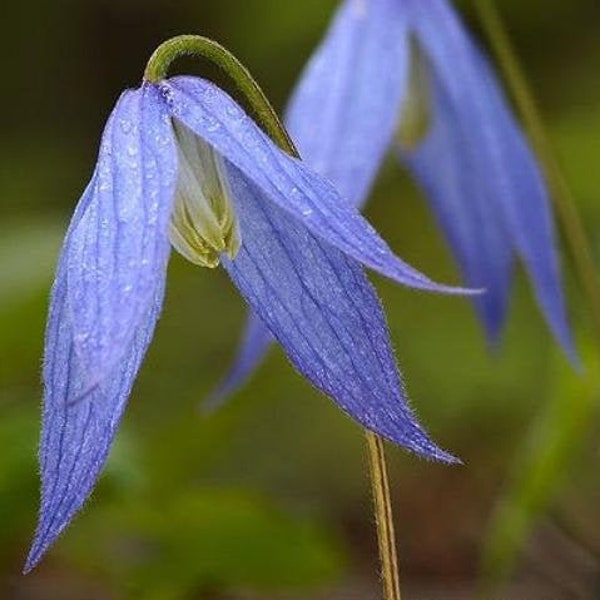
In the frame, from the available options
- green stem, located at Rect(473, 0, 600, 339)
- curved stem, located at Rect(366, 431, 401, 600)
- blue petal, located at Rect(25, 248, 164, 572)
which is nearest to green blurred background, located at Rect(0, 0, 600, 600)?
green stem, located at Rect(473, 0, 600, 339)

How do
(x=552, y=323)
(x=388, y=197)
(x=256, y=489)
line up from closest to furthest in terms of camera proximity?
(x=552, y=323) → (x=256, y=489) → (x=388, y=197)

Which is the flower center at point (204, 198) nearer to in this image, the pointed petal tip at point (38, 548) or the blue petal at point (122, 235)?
the blue petal at point (122, 235)

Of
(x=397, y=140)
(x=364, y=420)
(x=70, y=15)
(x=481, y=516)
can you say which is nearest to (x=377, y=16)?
(x=397, y=140)

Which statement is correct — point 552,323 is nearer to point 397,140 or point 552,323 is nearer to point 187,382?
point 397,140

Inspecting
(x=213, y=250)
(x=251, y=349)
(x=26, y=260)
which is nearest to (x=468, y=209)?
(x=251, y=349)

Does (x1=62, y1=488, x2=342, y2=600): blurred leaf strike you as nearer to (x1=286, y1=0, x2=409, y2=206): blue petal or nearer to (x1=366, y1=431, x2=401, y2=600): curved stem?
(x1=286, y1=0, x2=409, y2=206): blue petal

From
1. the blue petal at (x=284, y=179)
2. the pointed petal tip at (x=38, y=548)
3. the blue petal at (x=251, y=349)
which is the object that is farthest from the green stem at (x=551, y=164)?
the pointed petal tip at (x=38, y=548)

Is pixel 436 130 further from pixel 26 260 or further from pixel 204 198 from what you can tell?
pixel 204 198

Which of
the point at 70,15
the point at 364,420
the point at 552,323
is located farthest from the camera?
the point at 70,15
